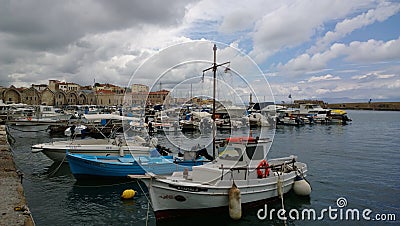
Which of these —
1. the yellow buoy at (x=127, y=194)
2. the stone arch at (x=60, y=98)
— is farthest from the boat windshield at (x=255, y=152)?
the stone arch at (x=60, y=98)

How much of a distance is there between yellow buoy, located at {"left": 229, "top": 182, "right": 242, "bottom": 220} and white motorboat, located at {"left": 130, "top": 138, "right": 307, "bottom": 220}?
19 cm

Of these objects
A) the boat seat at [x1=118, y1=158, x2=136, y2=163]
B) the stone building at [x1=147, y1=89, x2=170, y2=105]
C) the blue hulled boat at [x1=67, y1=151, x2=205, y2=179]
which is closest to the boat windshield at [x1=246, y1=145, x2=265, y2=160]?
the blue hulled boat at [x1=67, y1=151, x2=205, y2=179]

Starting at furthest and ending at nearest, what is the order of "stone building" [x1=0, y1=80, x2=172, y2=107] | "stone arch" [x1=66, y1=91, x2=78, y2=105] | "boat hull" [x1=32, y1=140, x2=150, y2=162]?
"stone arch" [x1=66, y1=91, x2=78, y2=105]
"stone building" [x1=0, y1=80, x2=172, y2=107]
"boat hull" [x1=32, y1=140, x2=150, y2=162]

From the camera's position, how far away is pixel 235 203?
12484 millimetres

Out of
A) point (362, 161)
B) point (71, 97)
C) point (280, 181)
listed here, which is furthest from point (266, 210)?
point (71, 97)

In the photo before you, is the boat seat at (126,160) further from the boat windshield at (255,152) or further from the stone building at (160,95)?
the boat windshield at (255,152)

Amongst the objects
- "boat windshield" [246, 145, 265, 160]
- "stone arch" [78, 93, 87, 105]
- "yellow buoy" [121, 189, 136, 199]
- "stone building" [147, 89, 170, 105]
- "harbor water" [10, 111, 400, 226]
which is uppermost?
"stone arch" [78, 93, 87, 105]

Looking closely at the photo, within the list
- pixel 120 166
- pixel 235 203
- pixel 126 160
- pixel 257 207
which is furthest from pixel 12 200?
pixel 257 207

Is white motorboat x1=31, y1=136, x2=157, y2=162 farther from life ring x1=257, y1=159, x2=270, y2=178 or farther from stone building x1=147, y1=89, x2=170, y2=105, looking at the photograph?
life ring x1=257, y1=159, x2=270, y2=178

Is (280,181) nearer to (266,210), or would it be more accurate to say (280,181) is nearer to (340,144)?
(266,210)

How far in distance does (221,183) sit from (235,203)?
38.1 inches

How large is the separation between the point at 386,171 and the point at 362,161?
3903mm

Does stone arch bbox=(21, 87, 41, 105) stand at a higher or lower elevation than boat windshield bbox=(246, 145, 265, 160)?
higher

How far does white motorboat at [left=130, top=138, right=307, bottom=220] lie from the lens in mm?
12258
